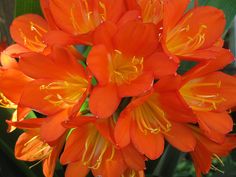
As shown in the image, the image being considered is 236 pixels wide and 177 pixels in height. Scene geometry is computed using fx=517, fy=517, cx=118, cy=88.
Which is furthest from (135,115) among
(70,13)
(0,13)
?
(0,13)

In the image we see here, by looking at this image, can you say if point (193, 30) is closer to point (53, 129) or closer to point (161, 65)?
point (161, 65)

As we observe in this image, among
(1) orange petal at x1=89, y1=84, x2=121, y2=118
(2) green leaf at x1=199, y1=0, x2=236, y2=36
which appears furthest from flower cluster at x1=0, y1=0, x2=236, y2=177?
(2) green leaf at x1=199, y1=0, x2=236, y2=36

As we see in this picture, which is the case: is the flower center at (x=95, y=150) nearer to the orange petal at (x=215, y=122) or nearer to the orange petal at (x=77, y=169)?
the orange petal at (x=77, y=169)

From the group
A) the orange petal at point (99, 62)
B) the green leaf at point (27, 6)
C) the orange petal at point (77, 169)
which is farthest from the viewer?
the green leaf at point (27, 6)

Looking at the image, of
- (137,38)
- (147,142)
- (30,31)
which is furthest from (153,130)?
(30,31)

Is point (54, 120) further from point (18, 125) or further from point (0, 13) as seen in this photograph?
point (0, 13)

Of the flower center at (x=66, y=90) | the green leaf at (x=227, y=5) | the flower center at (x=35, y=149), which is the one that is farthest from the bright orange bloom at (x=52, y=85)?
the green leaf at (x=227, y=5)

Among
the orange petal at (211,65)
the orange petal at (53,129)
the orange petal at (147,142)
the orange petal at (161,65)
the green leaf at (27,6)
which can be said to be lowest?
the orange petal at (147,142)
